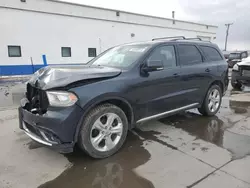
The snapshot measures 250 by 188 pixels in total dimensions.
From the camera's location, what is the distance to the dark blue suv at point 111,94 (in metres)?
2.60

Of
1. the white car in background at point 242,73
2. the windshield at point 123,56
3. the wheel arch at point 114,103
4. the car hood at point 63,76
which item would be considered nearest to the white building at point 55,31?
the white car in background at point 242,73

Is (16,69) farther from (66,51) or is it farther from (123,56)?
(123,56)

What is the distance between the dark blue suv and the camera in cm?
260

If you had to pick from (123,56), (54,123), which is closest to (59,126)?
(54,123)

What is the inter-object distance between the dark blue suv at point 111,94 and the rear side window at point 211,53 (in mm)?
249

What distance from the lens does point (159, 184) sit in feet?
7.88

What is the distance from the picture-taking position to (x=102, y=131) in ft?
9.59

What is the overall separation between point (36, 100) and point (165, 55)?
2.32 m

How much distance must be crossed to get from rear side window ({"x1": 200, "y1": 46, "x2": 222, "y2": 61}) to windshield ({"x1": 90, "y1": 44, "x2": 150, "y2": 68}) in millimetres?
1687

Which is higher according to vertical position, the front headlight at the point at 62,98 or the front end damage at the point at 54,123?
the front headlight at the point at 62,98

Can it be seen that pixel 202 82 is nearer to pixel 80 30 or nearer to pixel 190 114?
pixel 190 114

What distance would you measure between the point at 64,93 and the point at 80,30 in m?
11.7

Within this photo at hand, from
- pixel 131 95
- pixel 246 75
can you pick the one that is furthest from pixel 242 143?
pixel 246 75

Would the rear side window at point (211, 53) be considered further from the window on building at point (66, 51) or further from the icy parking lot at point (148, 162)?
the window on building at point (66, 51)
